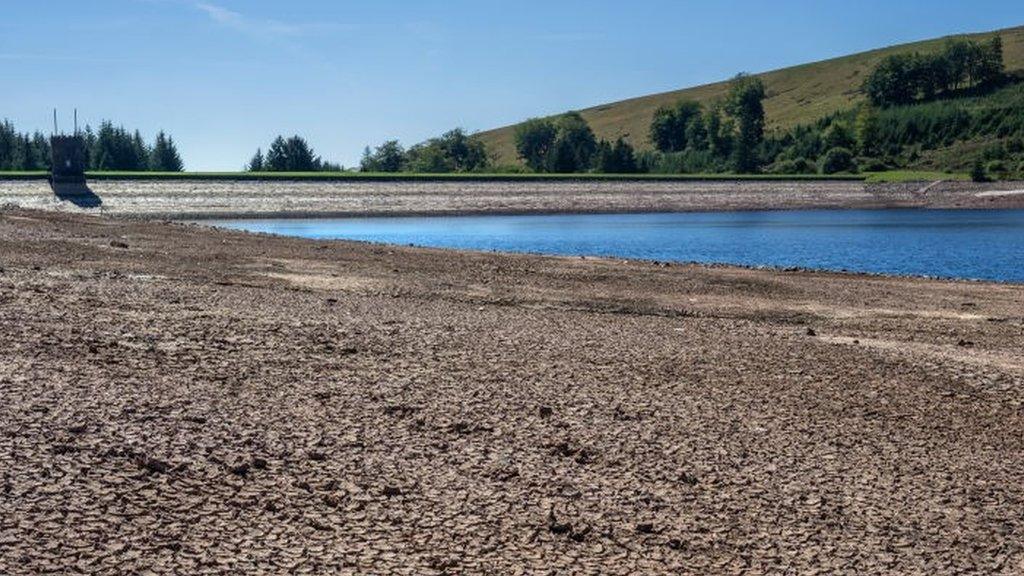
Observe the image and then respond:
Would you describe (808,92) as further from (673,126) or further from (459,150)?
(459,150)

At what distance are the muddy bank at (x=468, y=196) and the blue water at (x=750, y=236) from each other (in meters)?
2.79

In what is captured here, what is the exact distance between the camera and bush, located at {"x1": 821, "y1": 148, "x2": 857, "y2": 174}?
349 ft

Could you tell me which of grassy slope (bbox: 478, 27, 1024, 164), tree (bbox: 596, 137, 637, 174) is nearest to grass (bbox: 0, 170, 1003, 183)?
tree (bbox: 596, 137, 637, 174)

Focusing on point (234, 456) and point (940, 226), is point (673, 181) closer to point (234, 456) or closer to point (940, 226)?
point (940, 226)

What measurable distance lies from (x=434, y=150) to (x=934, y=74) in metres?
62.2

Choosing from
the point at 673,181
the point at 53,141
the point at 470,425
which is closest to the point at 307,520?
the point at 470,425

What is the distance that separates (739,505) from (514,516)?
133cm

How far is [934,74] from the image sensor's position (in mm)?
146500

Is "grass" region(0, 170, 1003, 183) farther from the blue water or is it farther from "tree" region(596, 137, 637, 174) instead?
"tree" region(596, 137, 637, 174)

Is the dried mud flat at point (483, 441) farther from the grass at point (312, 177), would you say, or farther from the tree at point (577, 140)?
the tree at point (577, 140)

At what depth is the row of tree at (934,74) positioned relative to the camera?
146 metres

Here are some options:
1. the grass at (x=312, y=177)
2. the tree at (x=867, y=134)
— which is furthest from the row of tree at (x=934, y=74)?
the grass at (x=312, y=177)

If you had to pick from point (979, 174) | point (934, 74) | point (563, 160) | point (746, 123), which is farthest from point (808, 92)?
point (979, 174)

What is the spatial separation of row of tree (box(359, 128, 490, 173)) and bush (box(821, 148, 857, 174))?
4633 cm
